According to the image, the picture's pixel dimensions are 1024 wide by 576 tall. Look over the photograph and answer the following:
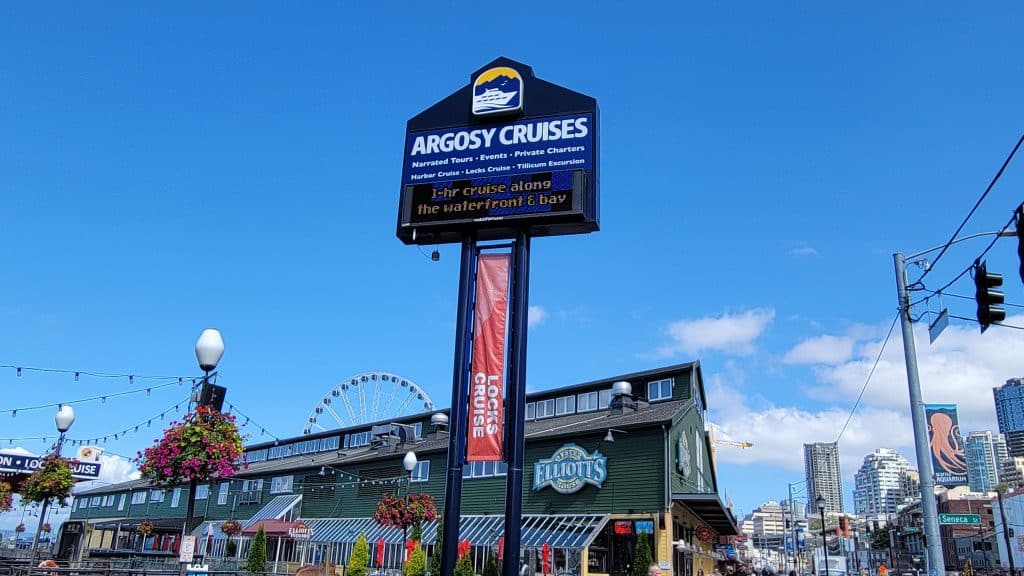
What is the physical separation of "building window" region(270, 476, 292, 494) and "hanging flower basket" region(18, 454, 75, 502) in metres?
35.5

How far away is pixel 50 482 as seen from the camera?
2389 cm

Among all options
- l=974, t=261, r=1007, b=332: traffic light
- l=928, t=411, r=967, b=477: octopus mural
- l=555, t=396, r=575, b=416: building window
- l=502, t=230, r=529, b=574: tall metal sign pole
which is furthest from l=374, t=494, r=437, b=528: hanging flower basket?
l=974, t=261, r=1007, b=332: traffic light

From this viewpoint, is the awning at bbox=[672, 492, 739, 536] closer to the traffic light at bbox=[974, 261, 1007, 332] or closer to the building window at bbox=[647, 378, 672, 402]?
the building window at bbox=[647, 378, 672, 402]

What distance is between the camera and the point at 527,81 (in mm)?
19031

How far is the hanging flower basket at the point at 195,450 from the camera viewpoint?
47.2ft

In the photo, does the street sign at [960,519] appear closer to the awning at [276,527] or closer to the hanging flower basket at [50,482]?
the hanging flower basket at [50,482]

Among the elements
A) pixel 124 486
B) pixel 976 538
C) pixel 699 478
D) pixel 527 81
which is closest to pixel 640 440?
pixel 699 478

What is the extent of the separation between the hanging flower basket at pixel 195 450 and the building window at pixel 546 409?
30303 mm

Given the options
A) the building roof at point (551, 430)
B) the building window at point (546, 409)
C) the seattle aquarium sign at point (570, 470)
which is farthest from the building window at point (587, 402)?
the seattle aquarium sign at point (570, 470)

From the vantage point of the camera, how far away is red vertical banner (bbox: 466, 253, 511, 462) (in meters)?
16.6

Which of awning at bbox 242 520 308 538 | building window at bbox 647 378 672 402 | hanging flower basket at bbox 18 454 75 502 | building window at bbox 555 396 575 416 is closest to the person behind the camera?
hanging flower basket at bbox 18 454 75 502

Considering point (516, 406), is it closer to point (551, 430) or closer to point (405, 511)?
point (405, 511)

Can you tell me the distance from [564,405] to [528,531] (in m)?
9.50

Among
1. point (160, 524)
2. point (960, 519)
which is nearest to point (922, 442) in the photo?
point (960, 519)
